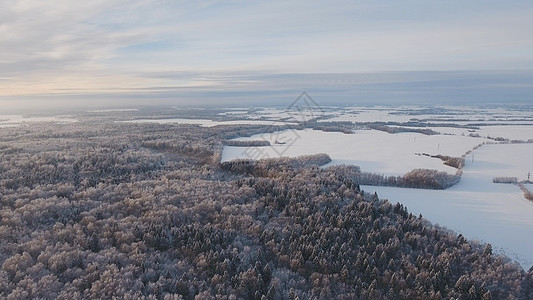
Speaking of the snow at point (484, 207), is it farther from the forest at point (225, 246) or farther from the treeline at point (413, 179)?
the forest at point (225, 246)

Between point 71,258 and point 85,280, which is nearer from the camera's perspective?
point 85,280

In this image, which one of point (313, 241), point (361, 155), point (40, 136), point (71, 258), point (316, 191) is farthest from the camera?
point (40, 136)

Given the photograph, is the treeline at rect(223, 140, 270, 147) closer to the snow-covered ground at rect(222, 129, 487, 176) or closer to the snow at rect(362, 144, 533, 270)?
the snow-covered ground at rect(222, 129, 487, 176)

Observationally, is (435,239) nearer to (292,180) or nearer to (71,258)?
(292,180)

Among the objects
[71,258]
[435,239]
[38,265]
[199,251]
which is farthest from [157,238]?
[435,239]

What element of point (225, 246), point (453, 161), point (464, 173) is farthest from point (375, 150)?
point (225, 246)

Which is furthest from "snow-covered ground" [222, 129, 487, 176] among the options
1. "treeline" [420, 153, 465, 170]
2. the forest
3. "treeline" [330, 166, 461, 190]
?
the forest

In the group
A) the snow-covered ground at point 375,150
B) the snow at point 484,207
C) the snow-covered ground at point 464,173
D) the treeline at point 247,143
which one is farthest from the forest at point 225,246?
the treeline at point 247,143

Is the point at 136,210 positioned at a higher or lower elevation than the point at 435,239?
higher
